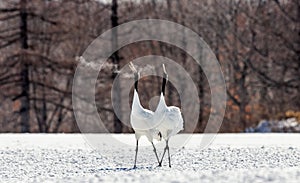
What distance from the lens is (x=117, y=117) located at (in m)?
28.7

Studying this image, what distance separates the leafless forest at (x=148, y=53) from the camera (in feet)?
95.7

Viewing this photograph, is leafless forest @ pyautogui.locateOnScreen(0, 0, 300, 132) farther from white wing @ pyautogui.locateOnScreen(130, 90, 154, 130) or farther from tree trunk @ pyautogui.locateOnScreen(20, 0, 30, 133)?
white wing @ pyautogui.locateOnScreen(130, 90, 154, 130)

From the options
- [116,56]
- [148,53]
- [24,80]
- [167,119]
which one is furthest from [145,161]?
[148,53]

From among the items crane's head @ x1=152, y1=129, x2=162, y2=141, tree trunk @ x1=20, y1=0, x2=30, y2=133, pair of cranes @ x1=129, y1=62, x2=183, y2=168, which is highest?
tree trunk @ x1=20, y1=0, x2=30, y2=133

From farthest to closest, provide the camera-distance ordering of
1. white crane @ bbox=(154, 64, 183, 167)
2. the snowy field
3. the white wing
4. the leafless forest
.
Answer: the leafless forest → white crane @ bbox=(154, 64, 183, 167) → the white wing → the snowy field

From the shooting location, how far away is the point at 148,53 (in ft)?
100

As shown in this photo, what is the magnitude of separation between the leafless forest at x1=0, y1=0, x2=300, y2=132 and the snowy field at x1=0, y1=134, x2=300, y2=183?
36.3 feet

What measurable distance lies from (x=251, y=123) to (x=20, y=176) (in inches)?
766

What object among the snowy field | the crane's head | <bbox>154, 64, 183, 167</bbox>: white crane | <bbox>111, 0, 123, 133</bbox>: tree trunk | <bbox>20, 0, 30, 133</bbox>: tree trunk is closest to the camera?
the snowy field

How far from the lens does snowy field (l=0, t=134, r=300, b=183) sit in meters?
8.31

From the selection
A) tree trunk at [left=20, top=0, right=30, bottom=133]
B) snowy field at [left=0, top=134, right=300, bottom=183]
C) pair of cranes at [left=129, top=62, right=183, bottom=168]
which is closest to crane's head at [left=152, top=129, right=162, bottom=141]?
pair of cranes at [left=129, top=62, right=183, bottom=168]

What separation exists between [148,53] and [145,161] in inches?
693

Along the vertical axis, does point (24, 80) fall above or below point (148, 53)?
below

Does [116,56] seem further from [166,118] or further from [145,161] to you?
[166,118]
